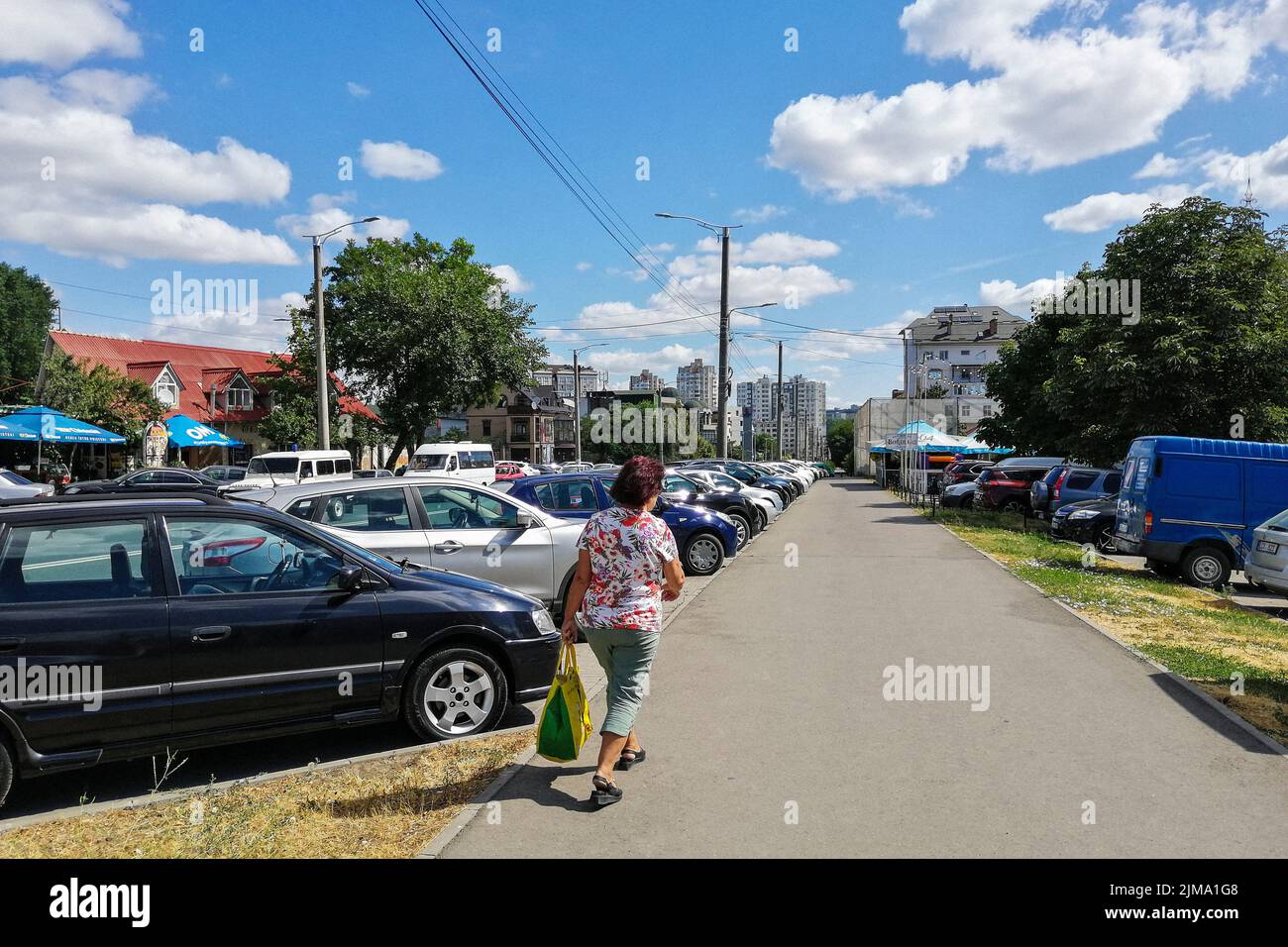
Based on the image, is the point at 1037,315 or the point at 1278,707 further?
the point at 1037,315

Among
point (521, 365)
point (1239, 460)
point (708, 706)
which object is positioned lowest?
point (708, 706)

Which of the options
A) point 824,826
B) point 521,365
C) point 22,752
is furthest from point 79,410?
point 824,826

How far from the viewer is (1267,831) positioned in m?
4.26

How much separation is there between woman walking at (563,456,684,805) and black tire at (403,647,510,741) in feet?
4.14

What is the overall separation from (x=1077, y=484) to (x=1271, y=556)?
471 inches

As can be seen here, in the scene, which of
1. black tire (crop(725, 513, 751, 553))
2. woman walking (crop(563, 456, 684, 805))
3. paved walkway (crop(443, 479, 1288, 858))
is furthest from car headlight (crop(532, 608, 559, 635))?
black tire (crop(725, 513, 751, 553))

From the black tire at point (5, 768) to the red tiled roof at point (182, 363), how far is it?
44.0 meters

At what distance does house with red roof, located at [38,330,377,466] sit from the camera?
46.8 metres

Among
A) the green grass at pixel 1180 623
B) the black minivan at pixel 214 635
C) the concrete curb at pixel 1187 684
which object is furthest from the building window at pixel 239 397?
the black minivan at pixel 214 635

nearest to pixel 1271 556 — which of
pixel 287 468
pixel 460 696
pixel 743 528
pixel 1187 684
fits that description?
pixel 1187 684

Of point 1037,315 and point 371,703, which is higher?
point 1037,315
